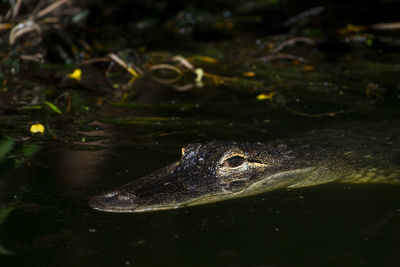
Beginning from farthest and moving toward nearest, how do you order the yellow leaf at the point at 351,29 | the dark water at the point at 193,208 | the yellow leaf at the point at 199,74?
the yellow leaf at the point at 351,29, the yellow leaf at the point at 199,74, the dark water at the point at 193,208

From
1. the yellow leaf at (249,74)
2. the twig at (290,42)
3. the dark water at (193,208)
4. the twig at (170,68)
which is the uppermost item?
the twig at (290,42)

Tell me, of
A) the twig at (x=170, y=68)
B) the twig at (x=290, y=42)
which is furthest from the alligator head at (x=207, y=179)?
the twig at (x=290, y=42)

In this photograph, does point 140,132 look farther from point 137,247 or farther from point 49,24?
point 49,24

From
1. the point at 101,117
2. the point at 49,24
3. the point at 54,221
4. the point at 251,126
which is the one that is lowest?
the point at 54,221

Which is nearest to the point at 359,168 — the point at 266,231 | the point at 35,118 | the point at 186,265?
the point at 266,231

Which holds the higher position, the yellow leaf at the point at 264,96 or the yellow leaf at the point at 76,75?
the yellow leaf at the point at 76,75

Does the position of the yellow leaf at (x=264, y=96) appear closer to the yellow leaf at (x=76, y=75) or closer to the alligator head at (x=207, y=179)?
the alligator head at (x=207, y=179)

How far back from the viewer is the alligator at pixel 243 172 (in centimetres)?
352

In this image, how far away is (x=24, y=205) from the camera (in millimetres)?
3609

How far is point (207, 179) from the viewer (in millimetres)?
3861

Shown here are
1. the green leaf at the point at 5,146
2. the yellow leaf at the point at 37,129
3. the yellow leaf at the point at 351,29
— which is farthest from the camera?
the yellow leaf at the point at 351,29

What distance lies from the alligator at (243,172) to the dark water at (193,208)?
9cm

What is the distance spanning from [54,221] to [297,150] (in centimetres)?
225

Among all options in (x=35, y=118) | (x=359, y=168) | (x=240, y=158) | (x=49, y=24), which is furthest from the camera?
(x=49, y=24)
